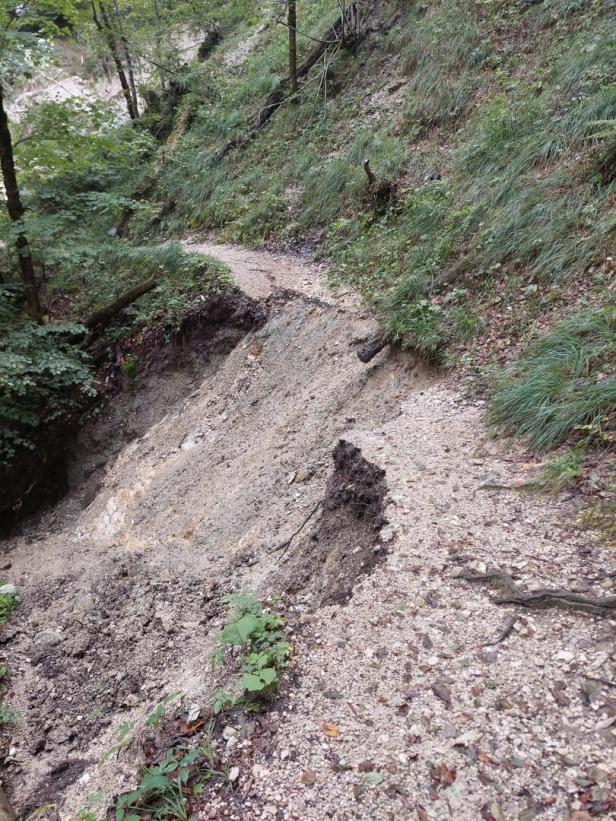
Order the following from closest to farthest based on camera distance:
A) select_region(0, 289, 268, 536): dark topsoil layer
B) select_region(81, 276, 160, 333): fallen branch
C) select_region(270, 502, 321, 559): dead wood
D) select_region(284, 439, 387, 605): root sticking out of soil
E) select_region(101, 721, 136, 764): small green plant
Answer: select_region(101, 721, 136, 764): small green plant
select_region(284, 439, 387, 605): root sticking out of soil
select_region(270, 502, 321, 559): dead wood
select_region(0, 289, 268, 536): dark topsoil layer
select_region(81, 276, 160, 333): fallen branch

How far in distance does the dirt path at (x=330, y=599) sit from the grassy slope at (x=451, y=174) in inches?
38.7

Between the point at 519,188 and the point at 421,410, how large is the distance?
142 inches

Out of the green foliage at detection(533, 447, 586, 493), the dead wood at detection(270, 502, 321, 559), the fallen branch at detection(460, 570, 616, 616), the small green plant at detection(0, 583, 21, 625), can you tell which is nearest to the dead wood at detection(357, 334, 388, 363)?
the dead wood at detection(270, 502, 321, 559)

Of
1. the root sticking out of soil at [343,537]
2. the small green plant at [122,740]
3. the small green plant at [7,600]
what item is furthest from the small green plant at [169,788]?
the small green plant at [7,600]

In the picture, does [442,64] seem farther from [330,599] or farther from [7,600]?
[7,600]

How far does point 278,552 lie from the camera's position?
4879mm

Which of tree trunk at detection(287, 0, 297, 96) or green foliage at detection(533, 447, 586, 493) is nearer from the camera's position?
green foliage at detection(533, 447, 586, 493)

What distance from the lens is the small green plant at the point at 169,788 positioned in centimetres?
271

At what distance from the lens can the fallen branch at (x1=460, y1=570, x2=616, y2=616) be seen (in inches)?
107

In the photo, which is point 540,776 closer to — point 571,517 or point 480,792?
point 480,792

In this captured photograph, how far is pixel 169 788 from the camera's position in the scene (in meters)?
2.77

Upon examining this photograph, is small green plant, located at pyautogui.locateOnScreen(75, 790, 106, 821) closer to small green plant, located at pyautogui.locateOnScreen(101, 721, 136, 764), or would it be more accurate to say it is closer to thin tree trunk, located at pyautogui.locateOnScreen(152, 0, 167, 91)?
small green plant, located at pyautogui.locateOnScreen(101, 721, 136, 764)

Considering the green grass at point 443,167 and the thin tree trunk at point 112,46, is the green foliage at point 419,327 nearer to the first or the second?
the green grass at point 443,167

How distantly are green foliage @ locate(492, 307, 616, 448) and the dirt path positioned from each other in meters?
0.32
